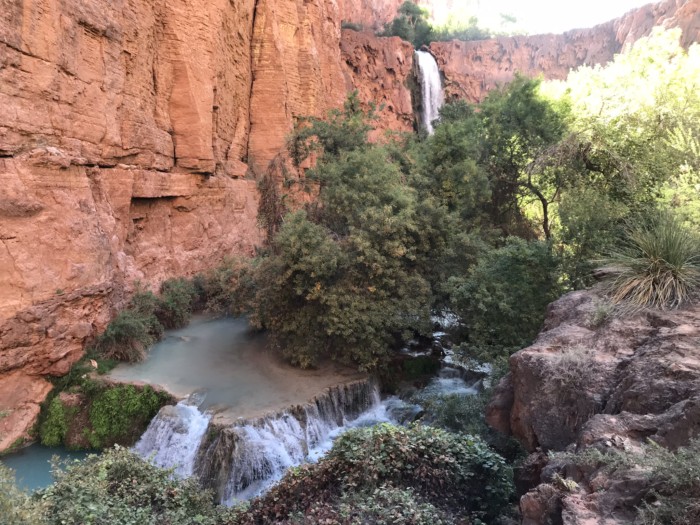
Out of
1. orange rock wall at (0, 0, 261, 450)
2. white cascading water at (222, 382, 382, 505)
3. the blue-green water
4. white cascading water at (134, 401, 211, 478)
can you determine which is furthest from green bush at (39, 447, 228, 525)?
orange rock wall at (0, 0, 261, 450)

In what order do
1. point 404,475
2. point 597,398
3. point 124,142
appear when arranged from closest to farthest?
point 597,398 → point 404,475 → point 124,142

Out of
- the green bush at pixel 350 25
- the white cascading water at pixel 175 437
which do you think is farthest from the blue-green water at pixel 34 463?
the green bush at pixel 350 25

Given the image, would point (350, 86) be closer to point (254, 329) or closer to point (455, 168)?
point (455, 168)

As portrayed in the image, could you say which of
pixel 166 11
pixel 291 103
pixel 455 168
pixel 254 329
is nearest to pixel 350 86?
pixel 291 103

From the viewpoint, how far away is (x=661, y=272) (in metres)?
5.79

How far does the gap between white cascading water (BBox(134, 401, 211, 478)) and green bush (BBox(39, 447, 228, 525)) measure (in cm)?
214

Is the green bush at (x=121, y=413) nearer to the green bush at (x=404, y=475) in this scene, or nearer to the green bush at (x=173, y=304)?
the green bush at (x=173, y=304)

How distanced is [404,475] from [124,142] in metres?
12.3

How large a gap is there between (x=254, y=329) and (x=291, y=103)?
11.9 meters

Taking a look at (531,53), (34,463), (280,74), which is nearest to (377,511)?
(34,463)

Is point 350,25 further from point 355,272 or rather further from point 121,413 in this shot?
point 121,413

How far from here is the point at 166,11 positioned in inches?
579

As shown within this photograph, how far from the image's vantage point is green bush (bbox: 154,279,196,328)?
14.2 meters

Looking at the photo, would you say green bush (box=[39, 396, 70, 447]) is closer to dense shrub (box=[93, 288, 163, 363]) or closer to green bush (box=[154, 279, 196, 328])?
dense shrub (box=[93, 288, 163, 363])
